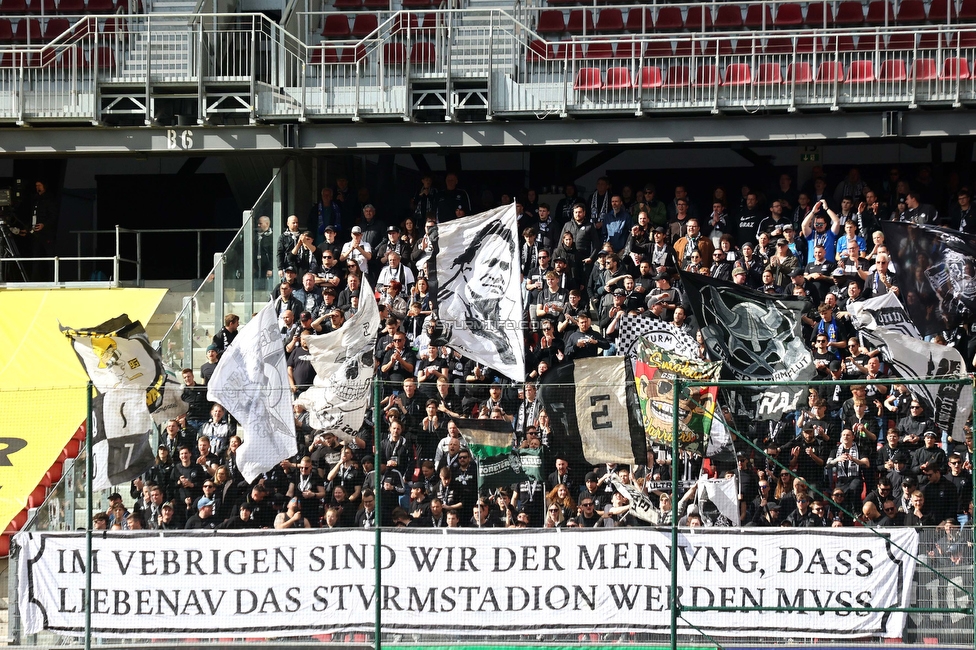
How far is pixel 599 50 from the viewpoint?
18422 mm

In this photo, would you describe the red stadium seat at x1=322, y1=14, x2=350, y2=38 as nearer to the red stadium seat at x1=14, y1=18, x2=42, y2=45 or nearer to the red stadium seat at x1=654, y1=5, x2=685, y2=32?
the red stadium seat at x1=14, y1=18, x2=42, y2=45

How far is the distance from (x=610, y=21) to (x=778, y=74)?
3.43m

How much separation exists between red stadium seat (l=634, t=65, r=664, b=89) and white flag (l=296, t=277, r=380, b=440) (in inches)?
233

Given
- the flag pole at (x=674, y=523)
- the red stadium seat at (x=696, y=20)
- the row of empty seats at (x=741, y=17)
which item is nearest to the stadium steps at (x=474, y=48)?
the row of empty seats at (x=741, y=17)

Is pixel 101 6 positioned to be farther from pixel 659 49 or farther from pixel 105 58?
pixel 659 49

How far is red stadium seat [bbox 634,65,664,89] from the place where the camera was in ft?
56.4

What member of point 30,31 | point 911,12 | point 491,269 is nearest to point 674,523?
point 491,269

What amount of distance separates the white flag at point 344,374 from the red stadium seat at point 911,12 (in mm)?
10338

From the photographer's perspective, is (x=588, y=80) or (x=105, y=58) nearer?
(x=588, y=80)

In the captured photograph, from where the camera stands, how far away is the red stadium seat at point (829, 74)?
16.9 meters

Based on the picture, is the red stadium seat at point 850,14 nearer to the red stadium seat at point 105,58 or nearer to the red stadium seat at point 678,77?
the red stadium seat at point 678,77

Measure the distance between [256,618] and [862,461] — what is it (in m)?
5.16

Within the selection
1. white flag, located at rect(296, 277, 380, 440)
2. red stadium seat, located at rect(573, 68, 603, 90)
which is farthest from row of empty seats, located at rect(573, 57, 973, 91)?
white flag, located at rect(296, 277, 380, 440)

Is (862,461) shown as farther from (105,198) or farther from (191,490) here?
(105,198)
